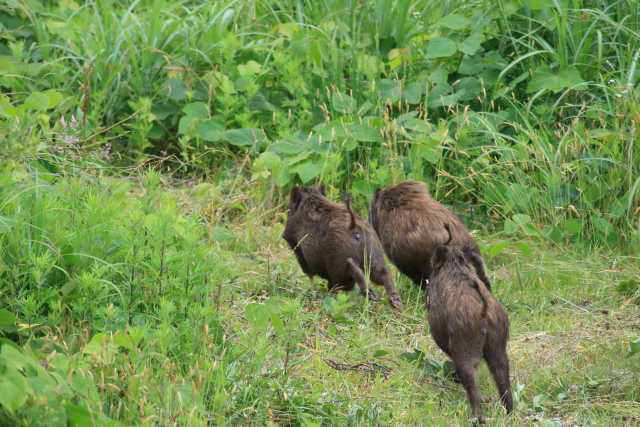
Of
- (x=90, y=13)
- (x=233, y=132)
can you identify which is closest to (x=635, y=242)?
(x=233, y=132)

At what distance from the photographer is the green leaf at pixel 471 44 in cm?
736

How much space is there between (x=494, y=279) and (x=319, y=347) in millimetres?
1371

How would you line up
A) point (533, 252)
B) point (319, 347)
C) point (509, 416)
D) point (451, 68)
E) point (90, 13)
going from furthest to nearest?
point (90, 13) → point (451, 68) → point (533, 252) → point (319, 347) → point (509, 416)

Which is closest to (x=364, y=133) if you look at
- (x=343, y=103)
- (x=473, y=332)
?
(x=343, y=103)

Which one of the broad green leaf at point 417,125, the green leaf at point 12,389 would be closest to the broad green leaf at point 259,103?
the broad green leaf at point 417,125

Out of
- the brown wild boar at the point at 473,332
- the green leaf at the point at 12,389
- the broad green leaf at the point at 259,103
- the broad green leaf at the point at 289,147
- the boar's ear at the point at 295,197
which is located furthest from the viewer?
the broad green leaf at the point at 259,103

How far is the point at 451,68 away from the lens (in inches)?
300

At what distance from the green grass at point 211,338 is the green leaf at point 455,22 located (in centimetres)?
221

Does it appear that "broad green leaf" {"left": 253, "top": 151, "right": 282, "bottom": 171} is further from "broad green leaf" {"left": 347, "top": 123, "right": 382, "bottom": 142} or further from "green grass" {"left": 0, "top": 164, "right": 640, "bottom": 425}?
→ "green grass" {"left": 0, "top": 164, "right": 640, "bottom": 425}

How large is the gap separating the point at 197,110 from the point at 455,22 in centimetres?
183

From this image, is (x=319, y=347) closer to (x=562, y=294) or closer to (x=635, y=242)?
(x=562, y=294)

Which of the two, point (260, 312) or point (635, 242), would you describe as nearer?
point (260, 312)

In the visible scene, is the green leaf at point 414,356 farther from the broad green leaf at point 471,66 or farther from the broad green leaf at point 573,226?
the broad green leaf at point 471,66

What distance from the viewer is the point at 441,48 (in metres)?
7.38
